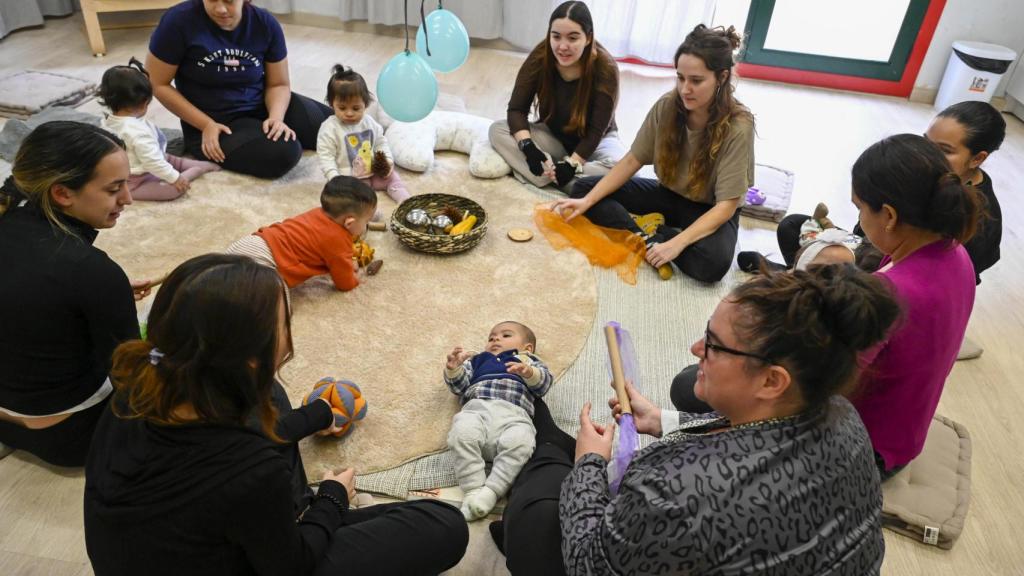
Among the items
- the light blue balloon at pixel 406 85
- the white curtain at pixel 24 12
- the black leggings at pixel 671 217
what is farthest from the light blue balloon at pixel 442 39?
the white curtain at pixel 24 12

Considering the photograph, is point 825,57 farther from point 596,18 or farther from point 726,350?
point 726,350

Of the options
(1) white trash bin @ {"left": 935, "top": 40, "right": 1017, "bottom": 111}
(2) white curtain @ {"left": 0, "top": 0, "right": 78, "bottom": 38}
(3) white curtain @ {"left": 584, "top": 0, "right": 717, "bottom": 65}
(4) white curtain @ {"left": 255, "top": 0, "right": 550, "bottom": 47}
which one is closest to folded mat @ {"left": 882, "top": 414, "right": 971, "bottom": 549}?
(1) white trash bin @ {"left": 935, "top": 40, "right": 1017, "bottom": 111}

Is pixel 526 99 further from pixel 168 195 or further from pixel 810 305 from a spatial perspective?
pixel 810 305

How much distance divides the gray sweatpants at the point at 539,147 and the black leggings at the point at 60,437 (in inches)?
73.1

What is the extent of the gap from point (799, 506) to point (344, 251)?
1.59m

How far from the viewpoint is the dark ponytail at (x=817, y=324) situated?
933 mm

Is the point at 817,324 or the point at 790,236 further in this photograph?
the point at 790,236

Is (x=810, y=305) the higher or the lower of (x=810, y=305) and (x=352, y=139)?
the higher

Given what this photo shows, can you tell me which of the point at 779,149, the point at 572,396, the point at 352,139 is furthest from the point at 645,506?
the point at 779,149

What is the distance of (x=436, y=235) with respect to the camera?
7.83 feet

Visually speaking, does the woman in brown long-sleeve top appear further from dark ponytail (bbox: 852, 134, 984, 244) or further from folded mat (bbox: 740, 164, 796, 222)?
dark ponytail (bbox: 852, 134, 984, 244)

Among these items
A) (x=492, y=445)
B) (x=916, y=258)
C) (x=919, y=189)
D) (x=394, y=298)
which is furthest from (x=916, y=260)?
(x=394, y=298)

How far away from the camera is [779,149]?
3.56 metres

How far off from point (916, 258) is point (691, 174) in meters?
1.10
